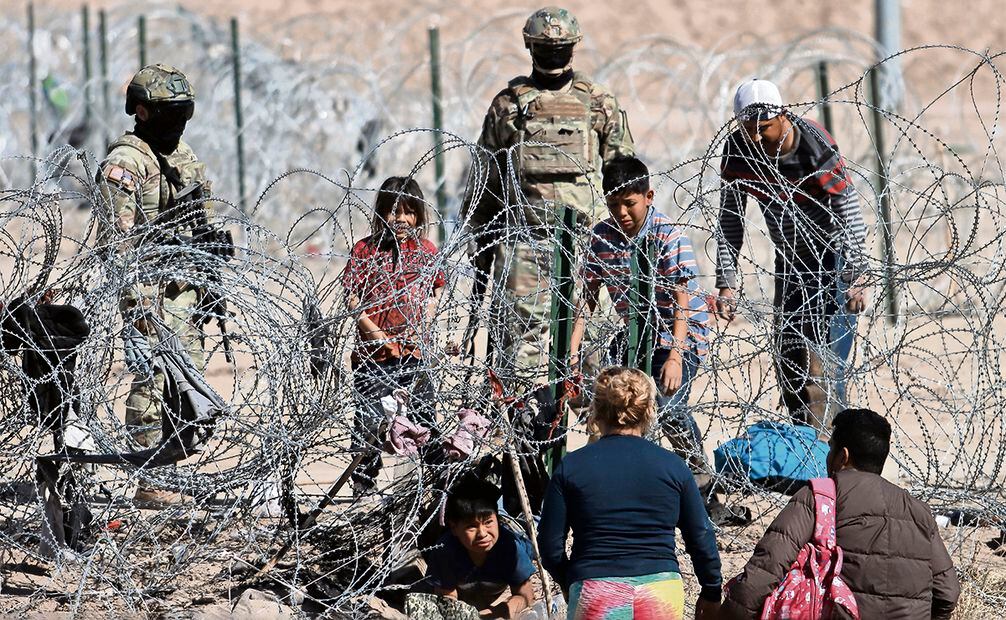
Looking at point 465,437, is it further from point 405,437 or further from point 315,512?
point 315,512

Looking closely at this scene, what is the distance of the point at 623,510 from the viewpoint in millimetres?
4035

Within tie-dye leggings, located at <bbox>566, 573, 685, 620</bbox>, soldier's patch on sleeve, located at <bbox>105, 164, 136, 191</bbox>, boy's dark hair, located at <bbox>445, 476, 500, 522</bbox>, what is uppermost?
soldier's patch on sleeve, located at <bbox>105, 164, 136, 191</bbox>

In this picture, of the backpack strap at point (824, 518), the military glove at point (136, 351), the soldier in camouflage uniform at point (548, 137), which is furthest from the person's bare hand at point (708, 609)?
the soldier in camouflage uniform at point (548, 137)

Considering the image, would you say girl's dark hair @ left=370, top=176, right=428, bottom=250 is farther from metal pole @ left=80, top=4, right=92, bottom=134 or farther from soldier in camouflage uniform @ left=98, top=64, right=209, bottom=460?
metal pole @ left=80, top=4, right=92, bottom=134

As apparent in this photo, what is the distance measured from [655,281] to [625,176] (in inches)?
23.4

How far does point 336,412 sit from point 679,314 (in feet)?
4.81

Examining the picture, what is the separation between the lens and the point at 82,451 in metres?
5.16

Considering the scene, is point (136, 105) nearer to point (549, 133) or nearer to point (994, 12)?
point (549, 133)

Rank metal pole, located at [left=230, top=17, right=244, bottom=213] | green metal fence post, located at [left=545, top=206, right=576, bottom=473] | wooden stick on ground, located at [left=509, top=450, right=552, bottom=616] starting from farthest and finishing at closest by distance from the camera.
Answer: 1. metal pole, located at [left=230, top=17, right=244, bottom=213]
2. green metal fence post, located at [left=545, top=206, right=576, bottom=473]
3. wooden stick on ground, located at [left=509, top=450, right=552, bottom=616]

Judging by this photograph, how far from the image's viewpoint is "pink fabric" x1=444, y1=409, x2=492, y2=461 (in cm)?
493

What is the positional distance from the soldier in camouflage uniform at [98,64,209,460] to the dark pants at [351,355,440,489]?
948 millimetres

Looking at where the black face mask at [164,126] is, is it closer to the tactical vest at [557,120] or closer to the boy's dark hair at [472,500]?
the tactical vest at [557,120]

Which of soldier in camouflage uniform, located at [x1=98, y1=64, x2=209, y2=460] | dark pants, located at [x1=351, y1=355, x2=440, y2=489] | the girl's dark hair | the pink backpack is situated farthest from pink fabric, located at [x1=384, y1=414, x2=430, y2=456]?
the pink backpack

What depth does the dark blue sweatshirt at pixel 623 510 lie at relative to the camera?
13.2 feet
